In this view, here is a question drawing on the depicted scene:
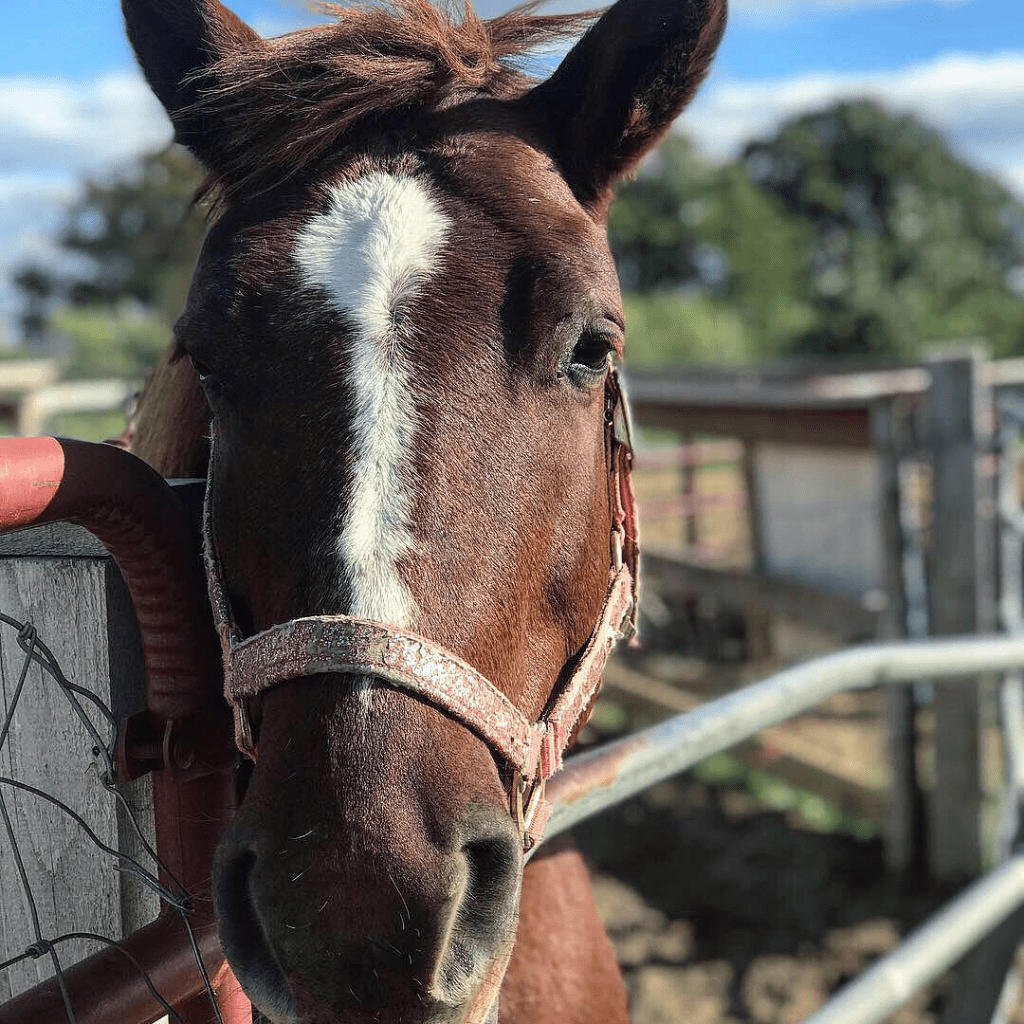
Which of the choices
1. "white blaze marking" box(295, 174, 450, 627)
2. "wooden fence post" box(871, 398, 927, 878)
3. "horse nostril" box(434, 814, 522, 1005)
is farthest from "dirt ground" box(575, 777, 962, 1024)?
"white blaze marking" box(295, 174, 450, 627)

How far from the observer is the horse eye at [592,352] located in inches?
53.7

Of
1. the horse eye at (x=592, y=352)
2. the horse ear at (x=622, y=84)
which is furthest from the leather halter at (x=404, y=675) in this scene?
the horse ear at (x=622, y=84)

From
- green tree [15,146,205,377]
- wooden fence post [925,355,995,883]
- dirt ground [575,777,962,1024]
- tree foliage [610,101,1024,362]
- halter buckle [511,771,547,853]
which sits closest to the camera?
halter buckle [511,771,547,853]

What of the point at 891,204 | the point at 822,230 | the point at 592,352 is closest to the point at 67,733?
the point at 592,352

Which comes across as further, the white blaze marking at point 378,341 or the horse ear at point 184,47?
the horse ear at point 184,47

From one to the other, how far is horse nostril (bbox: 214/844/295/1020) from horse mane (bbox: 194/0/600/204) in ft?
3.07

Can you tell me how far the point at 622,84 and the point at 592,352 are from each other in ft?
1.72

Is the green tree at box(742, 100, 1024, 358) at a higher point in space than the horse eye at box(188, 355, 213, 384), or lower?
higher

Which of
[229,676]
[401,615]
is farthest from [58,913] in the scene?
[401,615]

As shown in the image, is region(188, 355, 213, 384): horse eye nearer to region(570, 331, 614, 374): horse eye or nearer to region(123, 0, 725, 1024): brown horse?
region(123, 0, 725, 1024): brown horse

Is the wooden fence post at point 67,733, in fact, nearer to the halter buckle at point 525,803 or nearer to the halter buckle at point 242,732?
the halter buckle at point 242,732

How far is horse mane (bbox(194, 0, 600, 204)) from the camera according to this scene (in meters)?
1.41

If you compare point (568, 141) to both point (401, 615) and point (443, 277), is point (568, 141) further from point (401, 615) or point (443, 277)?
point (401, 615)

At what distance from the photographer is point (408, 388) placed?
1.19 m
